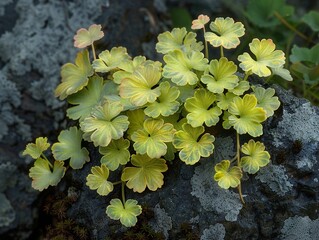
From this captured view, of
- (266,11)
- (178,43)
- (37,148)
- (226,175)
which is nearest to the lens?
(226,175)

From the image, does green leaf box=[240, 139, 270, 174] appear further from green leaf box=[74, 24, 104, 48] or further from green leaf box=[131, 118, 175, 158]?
green leaf box=[74, 24, 104, 48]

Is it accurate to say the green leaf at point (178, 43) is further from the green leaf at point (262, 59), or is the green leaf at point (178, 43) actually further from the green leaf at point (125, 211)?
the green leaf at point (125, 211)

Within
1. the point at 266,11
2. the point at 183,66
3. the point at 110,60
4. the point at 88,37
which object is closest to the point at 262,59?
the point at 183,66

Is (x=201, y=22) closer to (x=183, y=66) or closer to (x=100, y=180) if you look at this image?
(x=183, y=66)

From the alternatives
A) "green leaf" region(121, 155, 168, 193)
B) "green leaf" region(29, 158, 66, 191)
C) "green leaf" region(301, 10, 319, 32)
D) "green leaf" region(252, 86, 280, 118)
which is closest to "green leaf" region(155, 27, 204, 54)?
"green leaf" region(252, 86, 280, 118)

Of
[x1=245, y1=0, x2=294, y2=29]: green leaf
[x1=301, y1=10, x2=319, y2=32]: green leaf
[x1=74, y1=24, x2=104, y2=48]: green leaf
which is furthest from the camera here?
[x1=245, y1=0, x2=294, y2=29]: green leaf

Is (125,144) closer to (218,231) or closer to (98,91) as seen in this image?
(98,91)
